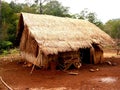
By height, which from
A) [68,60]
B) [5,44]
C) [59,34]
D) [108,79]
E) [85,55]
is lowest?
[108,79]

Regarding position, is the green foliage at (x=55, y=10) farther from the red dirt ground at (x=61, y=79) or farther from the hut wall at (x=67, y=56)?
the red dirt ground at (x=61, y=79)

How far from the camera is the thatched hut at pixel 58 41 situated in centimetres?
1391

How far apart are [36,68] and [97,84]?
502 centimetres

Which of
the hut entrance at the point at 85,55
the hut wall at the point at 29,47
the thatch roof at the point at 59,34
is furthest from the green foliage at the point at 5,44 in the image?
the hut entrance at the point at 85,55

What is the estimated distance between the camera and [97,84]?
1126cm

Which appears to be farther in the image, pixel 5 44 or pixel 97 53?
pixel 5 44

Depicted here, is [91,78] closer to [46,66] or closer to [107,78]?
[107,78]

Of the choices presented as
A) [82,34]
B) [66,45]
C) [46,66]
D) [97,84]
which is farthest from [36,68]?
[97,84]

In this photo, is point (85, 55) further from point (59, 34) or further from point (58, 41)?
point (58, 41)

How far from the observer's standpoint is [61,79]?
12406 millimetres

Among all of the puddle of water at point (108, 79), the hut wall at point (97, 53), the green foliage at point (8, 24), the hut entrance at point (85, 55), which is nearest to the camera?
the puddle of water at point (108, 79)

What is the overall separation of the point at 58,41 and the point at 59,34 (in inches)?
32.0

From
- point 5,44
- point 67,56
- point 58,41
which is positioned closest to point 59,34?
point 58,41

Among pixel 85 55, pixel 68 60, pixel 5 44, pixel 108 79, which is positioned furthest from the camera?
pixel 5 44
